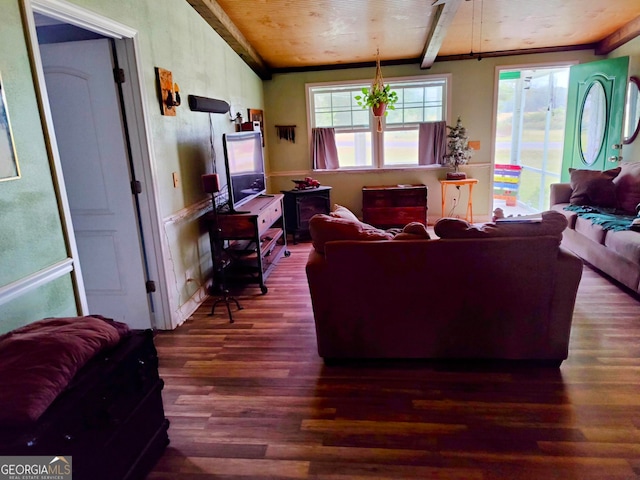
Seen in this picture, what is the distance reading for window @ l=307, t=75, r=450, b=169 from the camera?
6137 millimetres

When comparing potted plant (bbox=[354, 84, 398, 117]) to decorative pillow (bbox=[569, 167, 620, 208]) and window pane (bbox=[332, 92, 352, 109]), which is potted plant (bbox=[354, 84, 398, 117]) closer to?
window pane (bbox=[332, 92, 352, 109])

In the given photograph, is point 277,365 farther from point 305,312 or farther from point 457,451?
point 457,451

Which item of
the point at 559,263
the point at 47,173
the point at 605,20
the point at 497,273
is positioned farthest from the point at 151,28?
the point at 605,20

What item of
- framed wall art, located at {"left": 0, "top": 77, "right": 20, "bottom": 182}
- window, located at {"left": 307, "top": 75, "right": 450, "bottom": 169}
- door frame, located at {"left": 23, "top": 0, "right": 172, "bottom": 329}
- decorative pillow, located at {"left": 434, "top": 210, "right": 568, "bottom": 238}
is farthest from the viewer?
window, located at {"left": 307, "top": 75, "right": 450, "bottom": 169}

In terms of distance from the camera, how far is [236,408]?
227 centimetres

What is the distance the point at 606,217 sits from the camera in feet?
13.4

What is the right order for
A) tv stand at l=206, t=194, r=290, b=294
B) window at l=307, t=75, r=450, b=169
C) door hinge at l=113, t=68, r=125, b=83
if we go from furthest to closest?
window at l=307, t=75, r=450, b=169 < tv stand at l=206, t=194, r=290, b=294 < door hinge at l=113, t=68, r=125, b=83

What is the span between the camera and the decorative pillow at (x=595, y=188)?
4523mm

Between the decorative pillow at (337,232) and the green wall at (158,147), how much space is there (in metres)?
1.31

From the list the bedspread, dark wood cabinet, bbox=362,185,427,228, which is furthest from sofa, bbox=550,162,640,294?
the bedspread

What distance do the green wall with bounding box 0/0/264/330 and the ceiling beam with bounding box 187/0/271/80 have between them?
94mm

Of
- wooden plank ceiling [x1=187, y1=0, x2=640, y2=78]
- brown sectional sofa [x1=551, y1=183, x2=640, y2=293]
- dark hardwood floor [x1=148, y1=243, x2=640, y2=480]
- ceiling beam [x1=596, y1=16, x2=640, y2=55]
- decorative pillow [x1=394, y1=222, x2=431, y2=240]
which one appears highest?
wooden plank ceiling [x1=187, y1=0, x2=640, y2=78]

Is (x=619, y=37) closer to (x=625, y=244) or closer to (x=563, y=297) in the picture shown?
(x=625, y=244)

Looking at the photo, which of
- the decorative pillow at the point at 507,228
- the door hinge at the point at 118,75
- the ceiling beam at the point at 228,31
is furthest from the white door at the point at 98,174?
the decorative pillow at the point at 507,228
